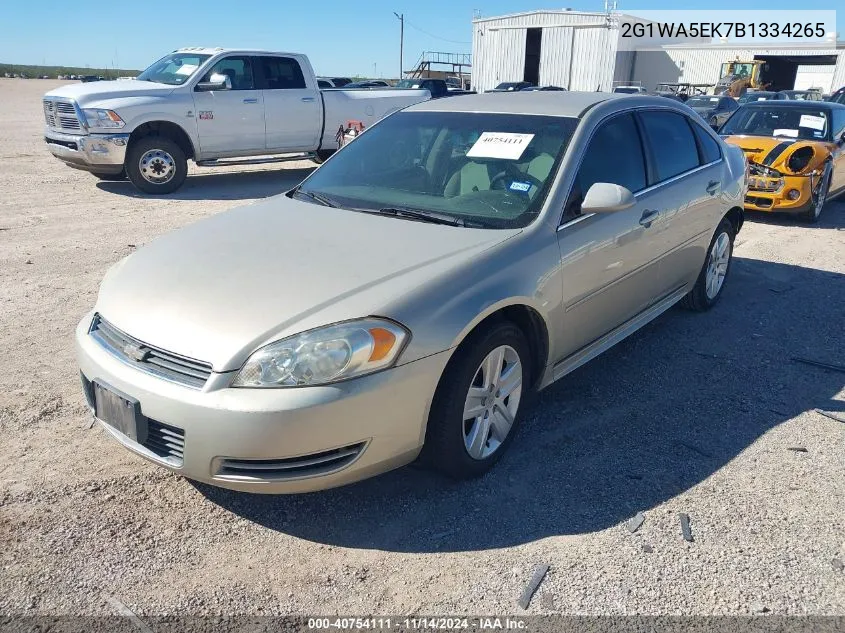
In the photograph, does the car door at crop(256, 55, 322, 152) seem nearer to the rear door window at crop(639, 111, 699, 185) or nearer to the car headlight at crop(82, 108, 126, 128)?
the car headlight at crop(82, 108, 126, 128)

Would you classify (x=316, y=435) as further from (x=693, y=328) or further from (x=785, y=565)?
(x=693, y=328)

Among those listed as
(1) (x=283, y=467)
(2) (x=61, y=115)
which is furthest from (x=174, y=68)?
(1) (x=283, y=467)

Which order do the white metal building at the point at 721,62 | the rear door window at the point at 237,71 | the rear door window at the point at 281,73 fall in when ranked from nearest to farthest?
the rear door window at the point at 237,71
the rear door window at the point at 281,73
the white metal building at the point at 721,62

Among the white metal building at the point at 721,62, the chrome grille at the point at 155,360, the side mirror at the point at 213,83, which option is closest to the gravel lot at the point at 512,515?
the chrome grille at the point at 155,360

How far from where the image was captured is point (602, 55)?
40844 millimetres

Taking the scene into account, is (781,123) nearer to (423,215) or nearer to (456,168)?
(456,168)

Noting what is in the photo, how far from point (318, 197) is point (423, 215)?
807 millimetres

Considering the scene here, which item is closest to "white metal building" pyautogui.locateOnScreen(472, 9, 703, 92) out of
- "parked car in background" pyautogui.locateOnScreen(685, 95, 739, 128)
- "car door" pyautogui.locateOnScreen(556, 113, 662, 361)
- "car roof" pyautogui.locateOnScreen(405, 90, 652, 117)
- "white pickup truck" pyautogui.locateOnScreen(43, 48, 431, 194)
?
"parked car in background" pyautogui.locateOnScreen(685, 95, 739, 128)

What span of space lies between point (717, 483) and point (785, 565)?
565mm

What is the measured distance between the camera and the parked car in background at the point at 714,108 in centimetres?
1598

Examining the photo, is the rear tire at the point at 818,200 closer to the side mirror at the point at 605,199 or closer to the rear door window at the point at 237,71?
the side mirror at the point at 605,199

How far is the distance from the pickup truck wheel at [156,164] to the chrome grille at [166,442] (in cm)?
826

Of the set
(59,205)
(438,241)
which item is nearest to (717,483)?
(438,241)

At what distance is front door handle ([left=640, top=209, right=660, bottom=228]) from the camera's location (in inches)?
161
